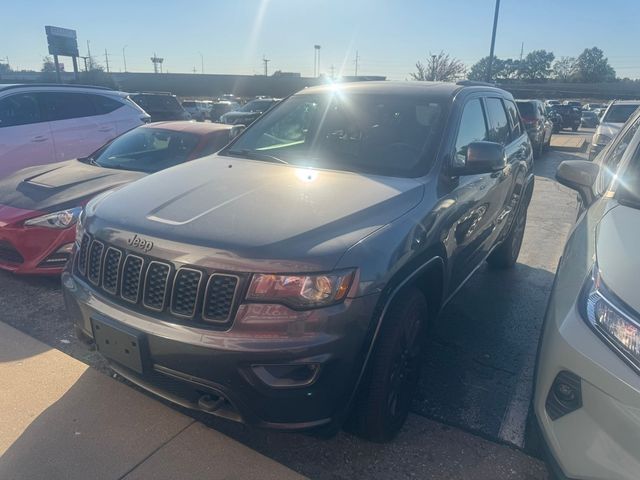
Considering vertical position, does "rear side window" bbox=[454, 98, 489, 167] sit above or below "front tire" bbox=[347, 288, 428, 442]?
above

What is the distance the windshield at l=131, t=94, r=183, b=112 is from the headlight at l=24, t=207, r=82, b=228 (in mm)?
13269

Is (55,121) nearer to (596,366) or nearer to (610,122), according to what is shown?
(596,366)

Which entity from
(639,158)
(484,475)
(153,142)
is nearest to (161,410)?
(484,475)

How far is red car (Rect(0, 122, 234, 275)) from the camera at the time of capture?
4070 millimetres

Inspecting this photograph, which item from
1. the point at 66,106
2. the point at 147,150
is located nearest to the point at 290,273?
the point at 147,150

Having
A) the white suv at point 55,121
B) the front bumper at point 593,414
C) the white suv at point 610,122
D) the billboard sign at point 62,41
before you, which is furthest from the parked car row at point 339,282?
the billboard sign at point 62,41

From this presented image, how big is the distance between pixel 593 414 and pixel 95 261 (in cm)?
224

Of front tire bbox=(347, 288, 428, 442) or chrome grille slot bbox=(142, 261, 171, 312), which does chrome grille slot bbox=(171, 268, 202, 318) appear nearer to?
chrome grille slot bbox=(142, 261, 171, 312)

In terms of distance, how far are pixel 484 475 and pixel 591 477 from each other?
768mm

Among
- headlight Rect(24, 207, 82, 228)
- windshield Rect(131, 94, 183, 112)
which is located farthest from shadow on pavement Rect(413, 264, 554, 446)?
windshield Rect(131, 94, 183, 112)

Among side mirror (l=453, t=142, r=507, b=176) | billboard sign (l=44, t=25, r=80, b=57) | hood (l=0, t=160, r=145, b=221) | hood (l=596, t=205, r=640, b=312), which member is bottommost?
hood (l=0, t=160, r=145, b=221)

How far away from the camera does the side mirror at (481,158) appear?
2.93 m

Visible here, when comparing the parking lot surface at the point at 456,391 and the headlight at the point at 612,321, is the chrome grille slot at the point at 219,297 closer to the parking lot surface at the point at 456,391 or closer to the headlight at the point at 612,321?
the parking lot surface at the point at 456,391

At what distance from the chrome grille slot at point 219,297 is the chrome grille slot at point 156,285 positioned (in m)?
0.21
